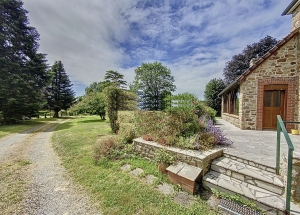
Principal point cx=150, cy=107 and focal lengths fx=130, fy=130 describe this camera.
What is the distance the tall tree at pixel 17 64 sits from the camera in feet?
42.5

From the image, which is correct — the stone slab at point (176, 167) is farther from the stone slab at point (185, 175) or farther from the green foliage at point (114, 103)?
the green foliage at point (114, 103)

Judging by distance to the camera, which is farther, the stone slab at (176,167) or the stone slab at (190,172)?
the stone slab at (176,167)

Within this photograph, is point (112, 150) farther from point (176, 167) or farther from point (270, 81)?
point (270, 81)

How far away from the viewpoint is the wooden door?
696 centimetres

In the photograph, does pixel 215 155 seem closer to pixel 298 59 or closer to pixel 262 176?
pixel 262 176

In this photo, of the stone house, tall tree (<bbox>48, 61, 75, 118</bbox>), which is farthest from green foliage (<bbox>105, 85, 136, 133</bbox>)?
tall tree (<bbox>48, 61, 75, 118</bbox>)

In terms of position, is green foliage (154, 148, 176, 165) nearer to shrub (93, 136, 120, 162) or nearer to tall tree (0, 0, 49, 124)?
shrub (93, 136, 120, 162)

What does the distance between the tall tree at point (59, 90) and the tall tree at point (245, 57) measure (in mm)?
31278

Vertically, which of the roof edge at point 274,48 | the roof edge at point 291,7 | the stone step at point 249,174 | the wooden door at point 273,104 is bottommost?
the stone step at point 249,174

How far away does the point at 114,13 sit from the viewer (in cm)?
734

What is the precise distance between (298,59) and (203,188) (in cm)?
828

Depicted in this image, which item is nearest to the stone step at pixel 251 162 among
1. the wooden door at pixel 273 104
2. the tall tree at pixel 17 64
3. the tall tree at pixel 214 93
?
the wooden door at pixel 273 104

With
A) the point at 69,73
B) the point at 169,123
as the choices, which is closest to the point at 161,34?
the point at 169,123

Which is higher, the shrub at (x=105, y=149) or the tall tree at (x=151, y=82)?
the tall tree at (x=151, y=82)
